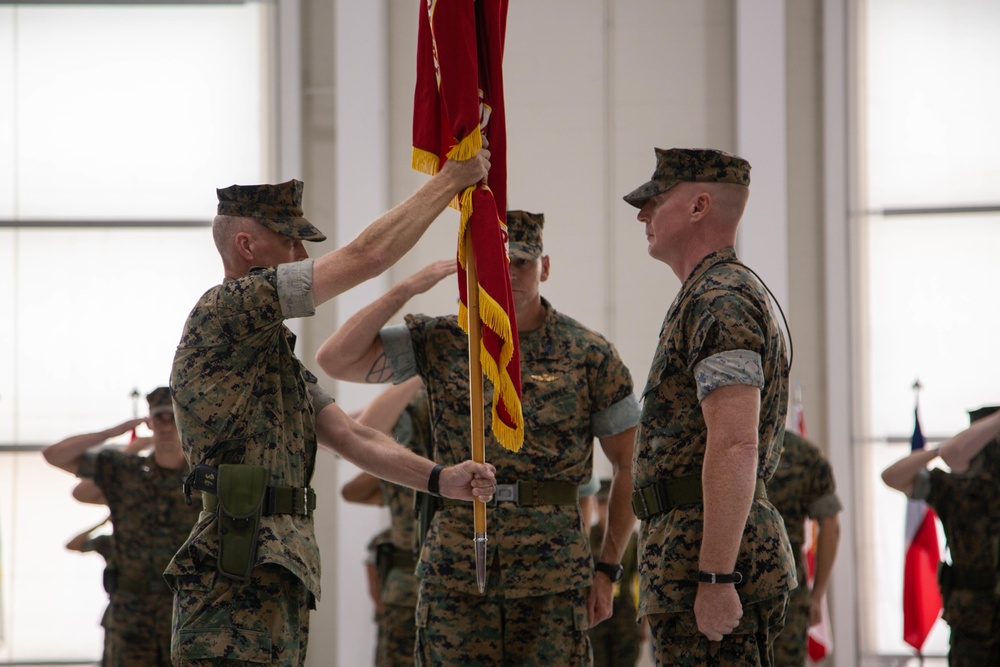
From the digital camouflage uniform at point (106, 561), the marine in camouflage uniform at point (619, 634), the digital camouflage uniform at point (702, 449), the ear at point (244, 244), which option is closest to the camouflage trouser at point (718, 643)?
the digital camouflage uniform at point (702, 449)

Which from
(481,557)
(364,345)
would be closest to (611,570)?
(481,557)

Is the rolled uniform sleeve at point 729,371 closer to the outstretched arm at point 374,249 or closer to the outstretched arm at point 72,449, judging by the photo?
the outstretched arm at point 374,249

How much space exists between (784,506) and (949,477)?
743 millimetres

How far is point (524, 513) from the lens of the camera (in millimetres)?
3074

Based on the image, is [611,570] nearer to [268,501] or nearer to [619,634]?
[268,501]

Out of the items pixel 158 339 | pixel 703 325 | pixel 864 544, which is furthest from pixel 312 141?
pixel 703 325

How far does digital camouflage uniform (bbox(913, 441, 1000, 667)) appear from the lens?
15.4 feet

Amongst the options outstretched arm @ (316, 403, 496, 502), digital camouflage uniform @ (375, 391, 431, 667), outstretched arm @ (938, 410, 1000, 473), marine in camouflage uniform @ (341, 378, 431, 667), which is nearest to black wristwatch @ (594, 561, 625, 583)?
outstretched arm @ (316, 403, 496, 502)

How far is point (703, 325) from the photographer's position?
244cm

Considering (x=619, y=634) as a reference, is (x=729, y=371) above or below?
above

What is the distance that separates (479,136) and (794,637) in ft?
10.8

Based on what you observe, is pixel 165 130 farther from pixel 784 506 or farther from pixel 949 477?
pixel 949 477

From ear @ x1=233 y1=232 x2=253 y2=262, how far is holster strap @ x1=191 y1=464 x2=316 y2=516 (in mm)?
537

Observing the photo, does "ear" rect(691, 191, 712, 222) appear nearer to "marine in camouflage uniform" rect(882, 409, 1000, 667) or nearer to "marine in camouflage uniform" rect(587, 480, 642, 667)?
"marine in camouflage uniform" rect(882, 409, 1000, 667)
